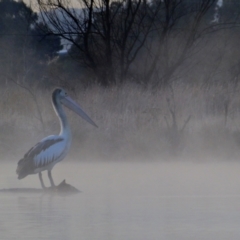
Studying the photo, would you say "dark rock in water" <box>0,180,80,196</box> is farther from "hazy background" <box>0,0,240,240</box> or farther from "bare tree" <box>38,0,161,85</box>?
"bare tree" <box>38,0,161,85</box>

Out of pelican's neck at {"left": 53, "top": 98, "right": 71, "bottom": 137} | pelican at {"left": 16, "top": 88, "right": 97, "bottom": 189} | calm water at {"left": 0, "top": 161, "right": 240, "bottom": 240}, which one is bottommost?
A: calm water at {"left": 0, "top": 161, "right": 240, "bottom": 240}

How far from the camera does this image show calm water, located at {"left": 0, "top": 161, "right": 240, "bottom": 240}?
682 centimetres

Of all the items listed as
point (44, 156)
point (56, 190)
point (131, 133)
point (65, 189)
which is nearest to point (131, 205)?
point (65, 189)

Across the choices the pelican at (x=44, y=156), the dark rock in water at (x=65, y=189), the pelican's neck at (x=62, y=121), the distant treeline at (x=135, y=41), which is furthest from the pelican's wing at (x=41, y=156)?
the distant treeline at (x=135, y=41)

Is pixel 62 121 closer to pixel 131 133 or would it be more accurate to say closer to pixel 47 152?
pixel 47 152

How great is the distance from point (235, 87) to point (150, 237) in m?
10.1

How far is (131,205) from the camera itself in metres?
8.29

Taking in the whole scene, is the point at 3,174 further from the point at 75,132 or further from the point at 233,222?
the point at 233,222

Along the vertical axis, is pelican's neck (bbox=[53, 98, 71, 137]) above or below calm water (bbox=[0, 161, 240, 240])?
above

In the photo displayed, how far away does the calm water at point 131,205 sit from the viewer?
6820 mm

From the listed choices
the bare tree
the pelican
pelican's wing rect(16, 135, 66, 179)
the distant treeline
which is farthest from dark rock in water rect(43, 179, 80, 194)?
the bare tree

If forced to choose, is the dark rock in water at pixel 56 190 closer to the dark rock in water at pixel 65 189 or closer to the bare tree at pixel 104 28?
the dark rock in water at pixel 65 189

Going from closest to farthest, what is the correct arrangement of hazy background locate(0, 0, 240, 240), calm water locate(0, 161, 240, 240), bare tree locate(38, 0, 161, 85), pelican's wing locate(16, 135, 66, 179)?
calm water locate(0, 161, 240, 240), hazy background locate(0, 0, 240, 240), pelican's wing locate(16, 135, 66, 179), bare tree locate(38, 0, 161, 85)

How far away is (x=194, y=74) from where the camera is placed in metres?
20.9
